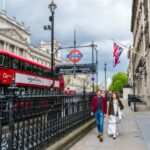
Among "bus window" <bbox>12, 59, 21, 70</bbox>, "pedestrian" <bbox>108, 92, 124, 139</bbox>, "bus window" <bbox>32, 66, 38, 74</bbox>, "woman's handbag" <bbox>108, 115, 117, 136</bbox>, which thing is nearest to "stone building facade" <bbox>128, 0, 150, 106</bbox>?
"bus window" <bbox>32, 66, 38, 74</bbox>

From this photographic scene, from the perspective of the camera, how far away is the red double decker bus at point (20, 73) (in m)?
20.5

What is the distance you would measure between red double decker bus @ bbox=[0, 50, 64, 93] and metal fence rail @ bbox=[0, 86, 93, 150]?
24.1 feet

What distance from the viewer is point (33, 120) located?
7.46 metres

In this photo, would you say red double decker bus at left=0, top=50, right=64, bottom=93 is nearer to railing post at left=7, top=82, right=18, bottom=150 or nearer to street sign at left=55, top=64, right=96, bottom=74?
street sign at left=55, top=64, right=96, bottom=74

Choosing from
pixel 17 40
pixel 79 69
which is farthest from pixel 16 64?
pixel 17 40

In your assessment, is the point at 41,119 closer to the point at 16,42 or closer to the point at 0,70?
the point at 0,70

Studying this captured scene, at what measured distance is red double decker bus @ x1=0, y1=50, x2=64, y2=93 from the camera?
20.5 metres

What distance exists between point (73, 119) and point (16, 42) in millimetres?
78663

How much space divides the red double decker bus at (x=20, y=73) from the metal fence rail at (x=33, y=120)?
7.35m

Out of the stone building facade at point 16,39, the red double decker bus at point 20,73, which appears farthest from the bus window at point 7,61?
the stone building facade at point 16,39

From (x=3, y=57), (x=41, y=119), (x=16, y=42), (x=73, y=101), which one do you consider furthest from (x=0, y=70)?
(x=16, y=42)

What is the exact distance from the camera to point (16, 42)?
88.6 metres

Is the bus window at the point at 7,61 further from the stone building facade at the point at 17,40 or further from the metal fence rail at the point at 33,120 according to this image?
the stone building facade at the point at 17,40

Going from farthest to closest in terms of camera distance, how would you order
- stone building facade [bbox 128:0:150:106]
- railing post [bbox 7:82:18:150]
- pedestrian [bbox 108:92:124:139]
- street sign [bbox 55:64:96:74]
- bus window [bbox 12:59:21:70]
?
street sign [bbox 55:64:96:74] → stone building facade [bbox 128:0:150:106] → bus window [bbox 12:59:21:70] → pedestrian [bbox 108:92:124:139] → railing post [bbox 7:82:18:150]
